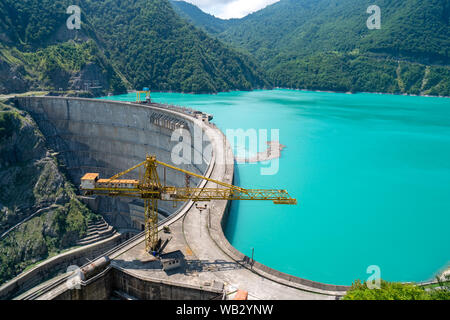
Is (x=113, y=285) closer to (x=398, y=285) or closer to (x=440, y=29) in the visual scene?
(x=398, y=285)

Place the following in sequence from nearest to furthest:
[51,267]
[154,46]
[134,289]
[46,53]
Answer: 1. [134,289]
2. [51,267]
3. [46,53]
4. [154,46]

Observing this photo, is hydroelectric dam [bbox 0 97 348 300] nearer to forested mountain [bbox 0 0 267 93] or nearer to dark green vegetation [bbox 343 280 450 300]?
dark green vegetation [bbox 343 280 450 300]

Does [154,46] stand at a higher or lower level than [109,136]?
higher

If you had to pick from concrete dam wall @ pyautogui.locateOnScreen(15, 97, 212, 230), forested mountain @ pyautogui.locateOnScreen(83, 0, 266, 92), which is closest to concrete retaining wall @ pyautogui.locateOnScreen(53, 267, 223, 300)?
concrete dam wall @ pyautogui.locateOnScreen(15, 97, 212, 230)

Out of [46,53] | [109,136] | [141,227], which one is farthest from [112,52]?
[141,227]

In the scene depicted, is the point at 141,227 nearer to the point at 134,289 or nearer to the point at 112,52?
the point at 134,289

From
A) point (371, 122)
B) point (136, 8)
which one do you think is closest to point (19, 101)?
point (371, 122)

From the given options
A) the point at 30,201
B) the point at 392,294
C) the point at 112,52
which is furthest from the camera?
the point at 112,52
